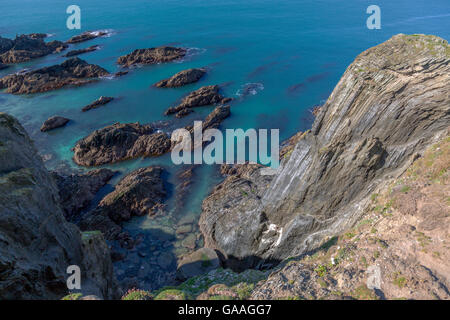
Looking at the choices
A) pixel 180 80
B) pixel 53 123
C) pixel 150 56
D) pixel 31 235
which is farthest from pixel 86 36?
pixel 31 235

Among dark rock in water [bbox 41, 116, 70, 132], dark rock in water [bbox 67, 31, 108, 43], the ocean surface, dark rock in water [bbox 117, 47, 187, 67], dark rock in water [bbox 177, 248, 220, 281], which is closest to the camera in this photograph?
dark rock in water [bbox 177, 248, 220, 281]

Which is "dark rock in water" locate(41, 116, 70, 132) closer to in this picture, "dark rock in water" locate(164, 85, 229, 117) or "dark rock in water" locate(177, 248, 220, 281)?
"dark rock in water" locate(164, 85, 229, 117)

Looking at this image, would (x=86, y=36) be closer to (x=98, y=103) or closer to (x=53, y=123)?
(x=98, y=103)

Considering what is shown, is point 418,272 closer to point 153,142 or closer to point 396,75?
point 396,75

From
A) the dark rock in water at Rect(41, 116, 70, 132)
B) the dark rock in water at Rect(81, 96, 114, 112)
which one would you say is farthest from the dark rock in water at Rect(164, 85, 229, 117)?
the dark rock in water at Rect(41, 116, 70, 132)

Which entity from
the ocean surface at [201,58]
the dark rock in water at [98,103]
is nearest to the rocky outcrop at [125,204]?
the ocean surface at [201,58]

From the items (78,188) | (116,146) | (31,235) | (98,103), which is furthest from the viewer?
(98,103)
